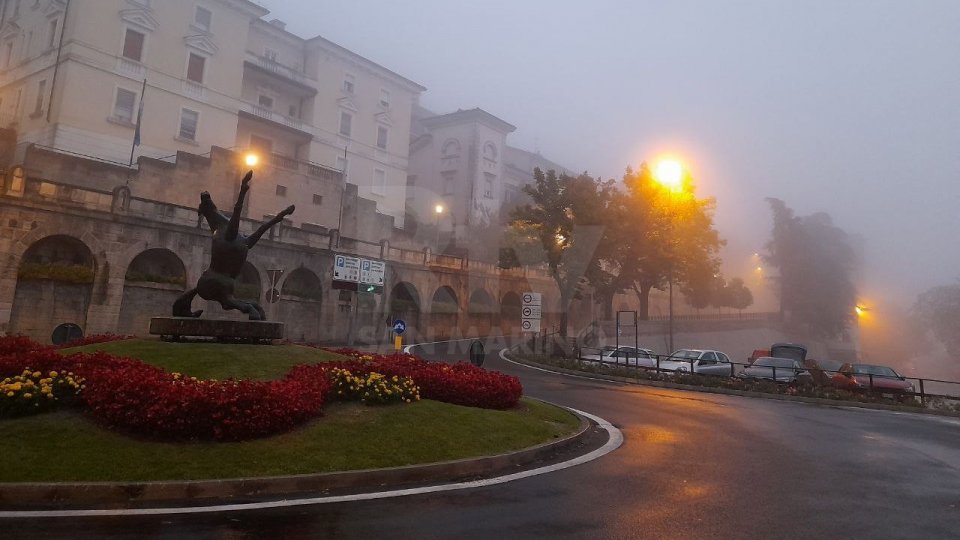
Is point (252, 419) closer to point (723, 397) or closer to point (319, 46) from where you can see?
point (723, 397)

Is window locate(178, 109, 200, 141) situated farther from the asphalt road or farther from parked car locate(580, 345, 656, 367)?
the asphalt road

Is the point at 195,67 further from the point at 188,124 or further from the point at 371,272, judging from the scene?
the point at 371,272

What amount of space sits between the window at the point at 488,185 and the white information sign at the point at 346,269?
3292 centimetres

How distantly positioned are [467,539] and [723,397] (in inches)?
736

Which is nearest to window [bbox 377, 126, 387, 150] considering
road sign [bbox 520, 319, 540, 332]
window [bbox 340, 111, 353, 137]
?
window [bbox 340, 111, 353, 137]

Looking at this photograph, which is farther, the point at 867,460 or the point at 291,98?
the point at 291,98

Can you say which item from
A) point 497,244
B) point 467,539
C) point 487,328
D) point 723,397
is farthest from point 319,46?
point 467,539

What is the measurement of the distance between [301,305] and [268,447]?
31.5 metres

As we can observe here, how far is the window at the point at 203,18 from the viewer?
132 feet

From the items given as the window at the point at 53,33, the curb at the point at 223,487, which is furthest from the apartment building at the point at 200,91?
the curb at the point at 223,487

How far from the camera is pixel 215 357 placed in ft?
37.4

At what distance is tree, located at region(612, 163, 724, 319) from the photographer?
4525cm

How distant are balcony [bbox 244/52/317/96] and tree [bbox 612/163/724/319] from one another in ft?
97.5

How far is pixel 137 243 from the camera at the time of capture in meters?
29.9
